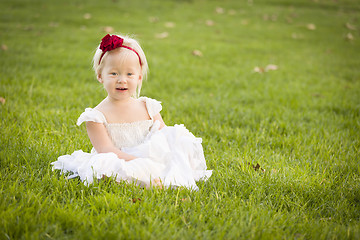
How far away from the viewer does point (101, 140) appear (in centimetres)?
238

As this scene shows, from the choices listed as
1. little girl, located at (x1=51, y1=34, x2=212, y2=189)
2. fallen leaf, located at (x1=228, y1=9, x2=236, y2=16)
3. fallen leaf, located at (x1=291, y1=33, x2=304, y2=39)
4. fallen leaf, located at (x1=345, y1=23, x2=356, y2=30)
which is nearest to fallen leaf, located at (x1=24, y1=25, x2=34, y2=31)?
little girl, located at (x1=51, y1=34, x2=212, y2=189)

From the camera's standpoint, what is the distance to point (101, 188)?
7.32 ft

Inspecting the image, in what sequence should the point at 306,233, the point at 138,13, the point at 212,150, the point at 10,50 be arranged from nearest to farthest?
1. the point at 306,233
2. the point at 212,150
3. the point at 10,50
4. the point at 138,13

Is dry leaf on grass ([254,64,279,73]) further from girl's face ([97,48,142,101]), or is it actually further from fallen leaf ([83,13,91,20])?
fallen leaf ([83,13,91,20])

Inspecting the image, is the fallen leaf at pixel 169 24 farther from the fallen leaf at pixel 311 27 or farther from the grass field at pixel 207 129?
the fallen leaf at pixel 311 27

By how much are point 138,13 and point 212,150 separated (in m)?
8.50

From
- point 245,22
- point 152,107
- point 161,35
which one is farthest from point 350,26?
point 152,107

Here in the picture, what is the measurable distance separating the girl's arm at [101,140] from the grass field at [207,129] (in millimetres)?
230

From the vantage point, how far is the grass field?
1932 mm

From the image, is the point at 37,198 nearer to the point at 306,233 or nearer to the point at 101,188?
the point at 101,188

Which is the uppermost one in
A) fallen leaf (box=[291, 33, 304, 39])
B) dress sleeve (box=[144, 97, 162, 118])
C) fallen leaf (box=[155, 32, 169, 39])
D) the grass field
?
fallen leaf (box=[155, 32, 169, 39])

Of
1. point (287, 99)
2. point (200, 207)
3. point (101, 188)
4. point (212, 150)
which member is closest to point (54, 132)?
point (101, 188)

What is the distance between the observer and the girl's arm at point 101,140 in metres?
Result: 2.38

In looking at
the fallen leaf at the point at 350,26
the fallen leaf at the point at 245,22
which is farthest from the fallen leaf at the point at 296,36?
the fallen leaf at the point at 350,26
